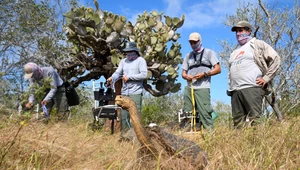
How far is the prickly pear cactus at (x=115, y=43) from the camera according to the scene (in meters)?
7.97

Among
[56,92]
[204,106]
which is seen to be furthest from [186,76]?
[56,92]

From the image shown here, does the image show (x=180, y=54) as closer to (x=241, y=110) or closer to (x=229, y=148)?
(x=241, y=110)

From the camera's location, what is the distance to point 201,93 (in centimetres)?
462

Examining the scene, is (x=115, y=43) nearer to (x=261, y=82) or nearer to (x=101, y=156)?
(x=261, y=82)

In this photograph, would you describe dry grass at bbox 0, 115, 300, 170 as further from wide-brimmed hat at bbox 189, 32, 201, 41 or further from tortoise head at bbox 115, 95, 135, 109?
wide-brimmed hat at bbox 189, 32, 201, 41

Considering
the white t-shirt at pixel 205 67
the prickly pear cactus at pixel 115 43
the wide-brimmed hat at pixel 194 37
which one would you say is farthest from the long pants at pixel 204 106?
the prickly pear cactus at pixel 115 43

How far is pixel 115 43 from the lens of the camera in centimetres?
809

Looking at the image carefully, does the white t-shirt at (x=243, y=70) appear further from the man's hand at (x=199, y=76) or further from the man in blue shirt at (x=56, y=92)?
the man in blue shirt at (x=56, y=92)

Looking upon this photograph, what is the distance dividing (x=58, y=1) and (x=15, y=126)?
12.4 metres

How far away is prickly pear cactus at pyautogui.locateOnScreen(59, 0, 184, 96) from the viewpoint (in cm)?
797

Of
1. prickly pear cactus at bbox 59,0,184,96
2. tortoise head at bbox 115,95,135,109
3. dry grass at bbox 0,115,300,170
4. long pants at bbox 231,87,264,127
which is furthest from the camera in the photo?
prickly pear cactus at bbox 59,0,184,96

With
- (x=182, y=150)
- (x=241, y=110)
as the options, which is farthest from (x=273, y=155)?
(x=241, y=110)

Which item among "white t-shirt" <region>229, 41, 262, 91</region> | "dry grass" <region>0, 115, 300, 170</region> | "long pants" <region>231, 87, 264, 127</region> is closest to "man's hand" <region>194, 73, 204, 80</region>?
"white t-shirt" <region>229, 41, 262, 91</region>

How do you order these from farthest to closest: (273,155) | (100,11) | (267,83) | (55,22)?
(55,22)
(100,11)
(267,83)
(273,155)
